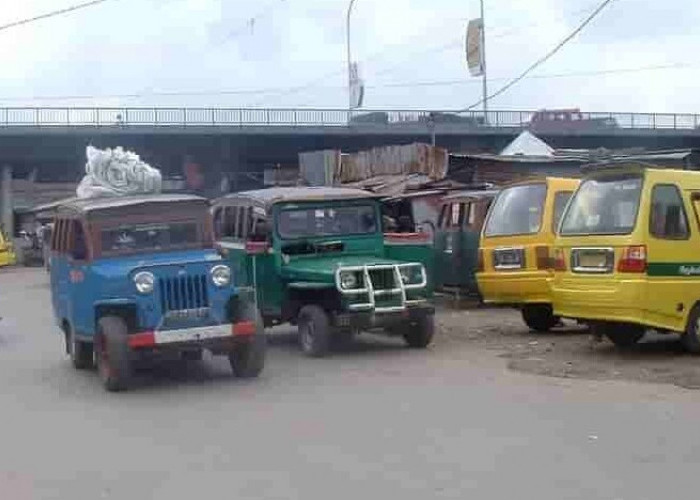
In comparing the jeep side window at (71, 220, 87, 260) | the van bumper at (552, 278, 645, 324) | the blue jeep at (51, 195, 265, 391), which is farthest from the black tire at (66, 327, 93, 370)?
the van bumper at (552, 278, 645, 324)

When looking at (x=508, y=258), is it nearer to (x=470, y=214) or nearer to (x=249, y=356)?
(x=470, y=214)

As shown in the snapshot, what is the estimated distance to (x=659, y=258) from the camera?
1277cm

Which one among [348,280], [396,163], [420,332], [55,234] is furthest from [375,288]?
[396,163]

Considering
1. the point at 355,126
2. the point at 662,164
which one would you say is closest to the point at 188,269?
the point at 662,164

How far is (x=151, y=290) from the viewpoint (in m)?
12.4

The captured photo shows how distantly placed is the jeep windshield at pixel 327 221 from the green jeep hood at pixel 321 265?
1.20 ft

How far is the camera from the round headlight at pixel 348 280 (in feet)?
47.2

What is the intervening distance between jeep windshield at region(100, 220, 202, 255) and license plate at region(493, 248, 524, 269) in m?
4.64

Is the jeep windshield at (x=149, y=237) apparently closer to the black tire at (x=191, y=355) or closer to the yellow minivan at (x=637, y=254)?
the black tire at (x=191, y=355)

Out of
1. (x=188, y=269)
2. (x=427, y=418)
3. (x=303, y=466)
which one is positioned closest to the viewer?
(x=303, y=466)

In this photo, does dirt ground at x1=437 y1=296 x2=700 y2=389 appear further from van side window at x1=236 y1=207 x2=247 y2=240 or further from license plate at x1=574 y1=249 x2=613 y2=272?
van side window at x1=236 y1=207 x2=247 y2=240

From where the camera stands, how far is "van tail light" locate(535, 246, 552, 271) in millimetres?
15742

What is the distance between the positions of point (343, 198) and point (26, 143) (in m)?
48.4

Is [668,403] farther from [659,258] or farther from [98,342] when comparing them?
[98,342]
